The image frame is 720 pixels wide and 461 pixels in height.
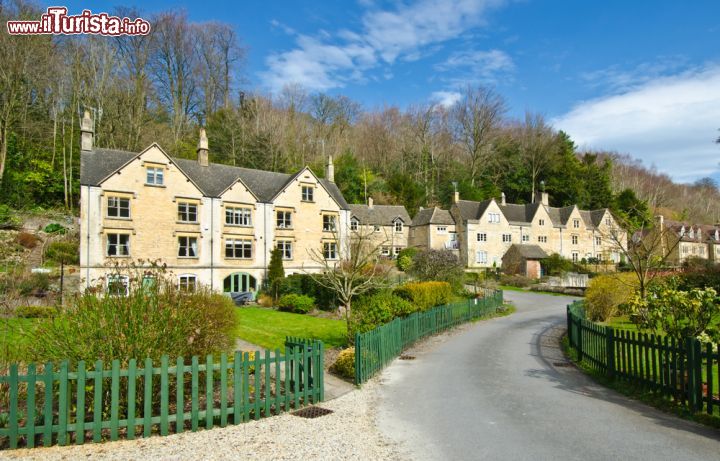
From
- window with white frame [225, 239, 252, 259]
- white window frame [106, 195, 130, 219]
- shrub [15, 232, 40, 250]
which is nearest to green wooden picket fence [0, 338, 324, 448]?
white window frame [106, 195, 130, 219]

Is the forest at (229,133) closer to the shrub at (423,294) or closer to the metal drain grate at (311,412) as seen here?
the shrub at (423,294)

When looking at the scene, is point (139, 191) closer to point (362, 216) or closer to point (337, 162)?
point (362, 216)

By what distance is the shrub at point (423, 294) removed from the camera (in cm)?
2395

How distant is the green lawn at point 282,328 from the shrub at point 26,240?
2106 centimetres

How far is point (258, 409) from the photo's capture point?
30.6 ft

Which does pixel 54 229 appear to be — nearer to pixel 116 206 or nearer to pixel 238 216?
pixel 116 206

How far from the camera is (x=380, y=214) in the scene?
6047 cm

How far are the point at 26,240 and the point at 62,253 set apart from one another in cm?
389

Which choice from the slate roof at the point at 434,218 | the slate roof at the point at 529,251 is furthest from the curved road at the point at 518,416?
the slate roof at the point at 434,218

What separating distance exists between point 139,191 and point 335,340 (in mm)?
22963

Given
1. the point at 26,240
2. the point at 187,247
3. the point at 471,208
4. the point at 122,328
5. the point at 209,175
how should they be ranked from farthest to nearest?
the point at 471,208, the point at 209,175, the point at 26,240, the point at 187,247, the point at 122,328

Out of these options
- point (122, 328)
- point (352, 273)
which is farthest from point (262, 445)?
point (352, 273)

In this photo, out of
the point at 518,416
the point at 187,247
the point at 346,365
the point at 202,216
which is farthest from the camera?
the point at 202,216

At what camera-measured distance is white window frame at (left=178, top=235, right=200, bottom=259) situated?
3584cm
